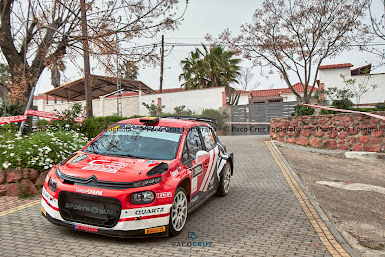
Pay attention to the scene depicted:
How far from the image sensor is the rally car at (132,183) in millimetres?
4531

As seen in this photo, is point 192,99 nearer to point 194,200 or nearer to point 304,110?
point 304,110

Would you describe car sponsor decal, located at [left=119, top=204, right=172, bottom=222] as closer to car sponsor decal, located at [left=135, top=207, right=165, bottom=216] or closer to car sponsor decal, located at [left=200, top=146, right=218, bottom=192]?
car sponsor decal, located at [left=135, top=207, right=165, bottom=216]

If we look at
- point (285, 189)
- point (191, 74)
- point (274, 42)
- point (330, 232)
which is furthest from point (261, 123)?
point (330, 232)

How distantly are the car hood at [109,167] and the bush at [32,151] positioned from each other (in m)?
1.83

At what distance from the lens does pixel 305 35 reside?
746 inches

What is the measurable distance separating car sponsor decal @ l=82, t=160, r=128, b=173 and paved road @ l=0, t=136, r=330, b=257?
2.96ft

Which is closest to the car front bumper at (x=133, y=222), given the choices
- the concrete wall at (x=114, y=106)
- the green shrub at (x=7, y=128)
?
the green shrub at (x=7, y=128)

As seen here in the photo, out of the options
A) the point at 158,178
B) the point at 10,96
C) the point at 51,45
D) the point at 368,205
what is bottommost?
the point at 368,205

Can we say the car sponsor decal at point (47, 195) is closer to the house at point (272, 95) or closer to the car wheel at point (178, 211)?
the car wheel at point (178, 211)

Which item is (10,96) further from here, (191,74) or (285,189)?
(191,74)

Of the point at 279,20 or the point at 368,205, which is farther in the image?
the point at 279,20

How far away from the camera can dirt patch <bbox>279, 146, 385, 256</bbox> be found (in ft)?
18.5

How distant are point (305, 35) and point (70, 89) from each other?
72.4 ft

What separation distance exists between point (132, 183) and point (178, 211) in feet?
2.92
